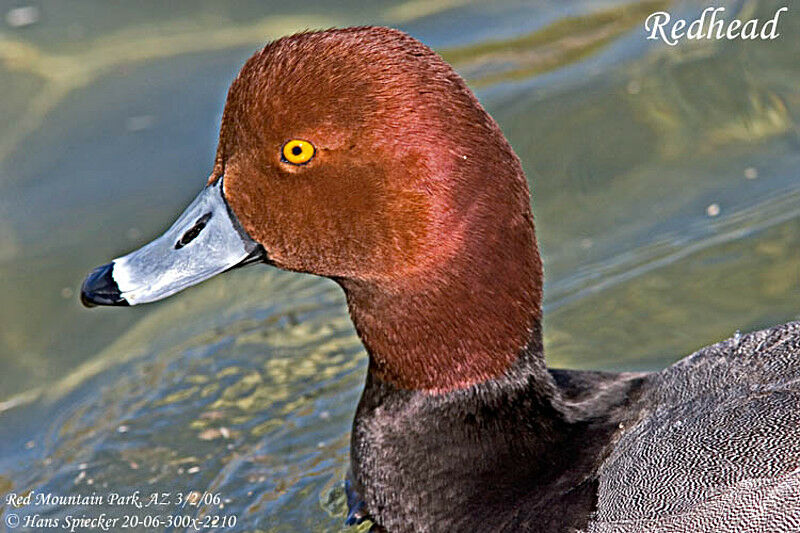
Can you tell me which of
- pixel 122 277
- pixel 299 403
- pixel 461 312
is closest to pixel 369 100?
pixel 461 312

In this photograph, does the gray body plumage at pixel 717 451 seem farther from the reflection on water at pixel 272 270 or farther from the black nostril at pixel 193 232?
the black nostril at pixel 193 232

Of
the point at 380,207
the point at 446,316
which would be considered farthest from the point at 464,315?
the point at 380,207

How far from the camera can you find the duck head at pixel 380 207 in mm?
2943

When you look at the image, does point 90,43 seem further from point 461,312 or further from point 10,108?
point 461,312

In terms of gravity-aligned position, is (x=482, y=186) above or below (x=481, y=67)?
above

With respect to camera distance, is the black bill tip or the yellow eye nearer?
the yellow eye

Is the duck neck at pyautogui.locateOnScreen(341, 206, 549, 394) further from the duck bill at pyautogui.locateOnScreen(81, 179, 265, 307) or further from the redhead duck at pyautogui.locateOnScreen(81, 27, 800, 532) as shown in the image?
the duck bill at pyautogui.locateOnScreen(81, 179, 265, 307)

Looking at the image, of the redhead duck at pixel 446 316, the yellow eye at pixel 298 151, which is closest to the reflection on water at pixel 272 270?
the redhead duck at pixel 446 316

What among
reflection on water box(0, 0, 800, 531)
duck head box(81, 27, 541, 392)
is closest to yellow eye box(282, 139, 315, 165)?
duck head box(81, 27, 541, 392)

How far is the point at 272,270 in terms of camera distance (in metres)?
5.12

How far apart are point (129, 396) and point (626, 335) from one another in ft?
6.16

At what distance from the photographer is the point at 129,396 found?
4516 millimetres

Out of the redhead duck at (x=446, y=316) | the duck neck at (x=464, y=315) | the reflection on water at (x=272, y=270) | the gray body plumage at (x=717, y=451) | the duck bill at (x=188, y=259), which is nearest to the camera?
the gray body plumage at (x=717, y=451)

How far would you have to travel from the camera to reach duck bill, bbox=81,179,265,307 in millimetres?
3170
